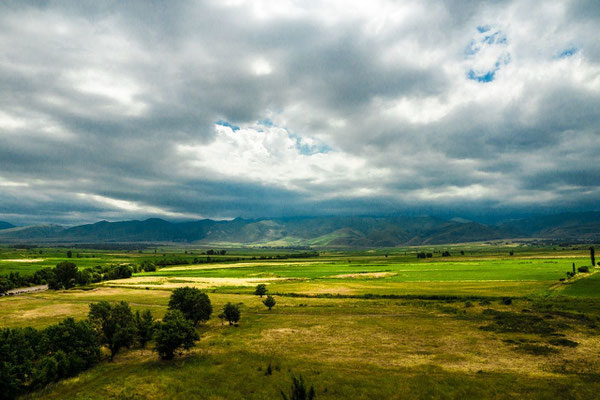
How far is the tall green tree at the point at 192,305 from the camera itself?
227 ft

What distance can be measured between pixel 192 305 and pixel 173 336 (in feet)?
62.1

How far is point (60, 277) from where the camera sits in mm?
135500

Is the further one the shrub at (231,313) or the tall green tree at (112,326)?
the shrub at (231,313)

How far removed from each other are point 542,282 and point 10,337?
150 metres

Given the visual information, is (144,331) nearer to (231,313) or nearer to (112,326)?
(112,326)

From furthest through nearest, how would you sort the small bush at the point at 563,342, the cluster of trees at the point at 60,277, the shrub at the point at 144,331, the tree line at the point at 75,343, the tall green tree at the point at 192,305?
the cluster of trees at the point at 60,277
the tall green tree at the point at 192,305
the shrub at the point at 144,331
the small bush at the point at 563,342
the tree line at the point at 75,343

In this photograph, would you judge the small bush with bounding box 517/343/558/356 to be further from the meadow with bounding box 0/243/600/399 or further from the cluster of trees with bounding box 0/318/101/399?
the cluster of trees with bounding box 0/318/101/399

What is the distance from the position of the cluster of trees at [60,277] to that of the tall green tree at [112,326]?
335ft

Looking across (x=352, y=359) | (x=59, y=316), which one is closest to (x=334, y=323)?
(x=352, y=359)

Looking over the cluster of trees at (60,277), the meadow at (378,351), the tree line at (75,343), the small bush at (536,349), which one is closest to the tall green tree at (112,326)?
the tree line at (75,343)

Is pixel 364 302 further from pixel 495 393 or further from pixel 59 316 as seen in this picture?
pixel 59 316

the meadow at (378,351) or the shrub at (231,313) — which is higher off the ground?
the shrub at (231,313)

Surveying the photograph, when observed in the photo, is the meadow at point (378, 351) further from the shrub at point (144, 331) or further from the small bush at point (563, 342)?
the shrub at point (144, 331)

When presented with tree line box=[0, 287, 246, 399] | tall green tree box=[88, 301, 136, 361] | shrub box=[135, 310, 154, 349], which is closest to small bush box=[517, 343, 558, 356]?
tree line box=[0, 287, 246, 399]
